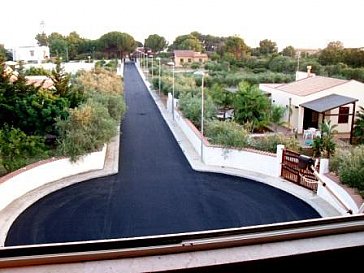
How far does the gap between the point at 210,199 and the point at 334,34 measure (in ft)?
17.1

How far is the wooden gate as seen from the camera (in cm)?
788

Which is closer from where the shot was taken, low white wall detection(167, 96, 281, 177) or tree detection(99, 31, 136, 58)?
low white wall detection(167, 96, 281, 177)

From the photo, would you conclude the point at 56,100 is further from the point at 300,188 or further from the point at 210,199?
the point at 300,188

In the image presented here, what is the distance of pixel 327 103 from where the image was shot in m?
13.4

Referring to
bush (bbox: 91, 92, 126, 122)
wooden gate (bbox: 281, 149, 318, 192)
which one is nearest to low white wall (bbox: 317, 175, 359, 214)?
wooden gate (bbox: 281, 149, 318, 192)

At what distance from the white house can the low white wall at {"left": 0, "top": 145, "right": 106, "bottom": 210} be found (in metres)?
7.53

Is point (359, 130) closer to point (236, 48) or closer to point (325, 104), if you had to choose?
point (325, 104)

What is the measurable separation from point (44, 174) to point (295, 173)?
5068 millimetres

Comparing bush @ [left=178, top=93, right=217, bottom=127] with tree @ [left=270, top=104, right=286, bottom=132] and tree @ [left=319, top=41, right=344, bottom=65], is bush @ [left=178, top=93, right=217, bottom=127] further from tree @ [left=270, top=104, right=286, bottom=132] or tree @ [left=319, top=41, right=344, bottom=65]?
tree @ [left=319, top=41, right=344, bottom=65]

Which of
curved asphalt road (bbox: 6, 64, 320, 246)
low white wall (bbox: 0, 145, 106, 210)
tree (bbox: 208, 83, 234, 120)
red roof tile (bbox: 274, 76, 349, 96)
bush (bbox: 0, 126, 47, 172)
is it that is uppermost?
red roof tile (bbox: 274, 76, 349, 96)

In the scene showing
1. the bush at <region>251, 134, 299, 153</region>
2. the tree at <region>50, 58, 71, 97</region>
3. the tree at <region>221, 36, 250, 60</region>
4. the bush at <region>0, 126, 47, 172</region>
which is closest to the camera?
the bush at <region>0, 126, 47, 172</region>

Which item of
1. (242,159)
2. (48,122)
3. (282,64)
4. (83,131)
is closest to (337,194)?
(242,159)

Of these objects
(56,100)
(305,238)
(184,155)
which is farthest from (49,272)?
(56,100)

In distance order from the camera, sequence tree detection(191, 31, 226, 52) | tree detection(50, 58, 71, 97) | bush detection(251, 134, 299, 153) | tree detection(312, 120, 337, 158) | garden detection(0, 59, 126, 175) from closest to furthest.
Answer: garden detection(0, 59, 126, 175) < tree detection(312, 120, 337, 158) < bush detection(251, 134, 299, 153) < tree detection(50, 58, 71, 97) < tree detection(191, 31, 226, 52)
